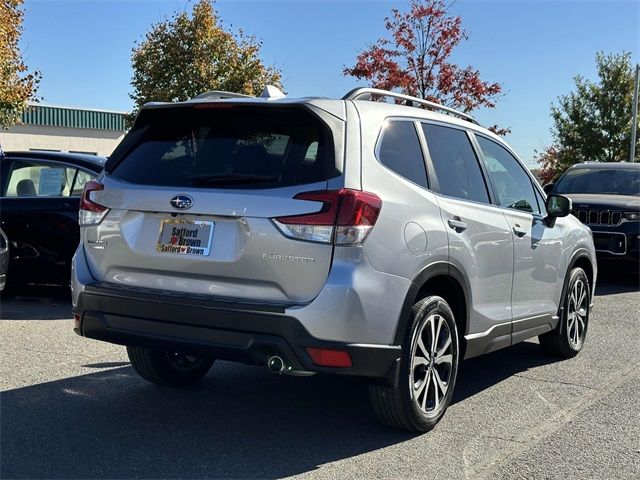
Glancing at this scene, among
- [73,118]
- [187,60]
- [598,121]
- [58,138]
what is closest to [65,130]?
[58,138]

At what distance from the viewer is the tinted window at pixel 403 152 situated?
4.30m

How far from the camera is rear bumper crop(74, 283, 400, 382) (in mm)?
3783

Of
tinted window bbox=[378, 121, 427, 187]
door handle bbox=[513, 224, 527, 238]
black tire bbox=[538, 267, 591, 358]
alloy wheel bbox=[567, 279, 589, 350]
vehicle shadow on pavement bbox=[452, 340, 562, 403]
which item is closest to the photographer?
tinted window bbox=[378, 121, 427, 187]

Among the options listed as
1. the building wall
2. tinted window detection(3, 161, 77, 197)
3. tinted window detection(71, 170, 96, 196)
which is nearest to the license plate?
tinted window detection(71, 170, 96, 196)

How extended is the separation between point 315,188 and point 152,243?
96 cm

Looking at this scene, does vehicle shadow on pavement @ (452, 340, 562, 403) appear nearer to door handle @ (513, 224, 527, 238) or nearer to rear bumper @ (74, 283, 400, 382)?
door handle @ (513, 224, 527, 238)

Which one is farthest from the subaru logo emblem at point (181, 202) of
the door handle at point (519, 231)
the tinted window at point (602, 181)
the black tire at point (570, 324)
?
the tinted window at point (602, 181)

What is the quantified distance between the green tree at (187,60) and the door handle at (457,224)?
22.2 meters

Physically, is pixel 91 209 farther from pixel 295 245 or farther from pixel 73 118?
pixel 73 118

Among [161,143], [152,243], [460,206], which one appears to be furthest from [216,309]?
[460,206]

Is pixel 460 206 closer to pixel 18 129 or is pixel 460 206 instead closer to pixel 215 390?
pixel 215 390

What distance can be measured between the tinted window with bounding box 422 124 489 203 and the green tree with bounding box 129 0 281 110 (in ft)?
71.0

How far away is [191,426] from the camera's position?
4.49m

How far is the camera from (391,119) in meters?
4.48
